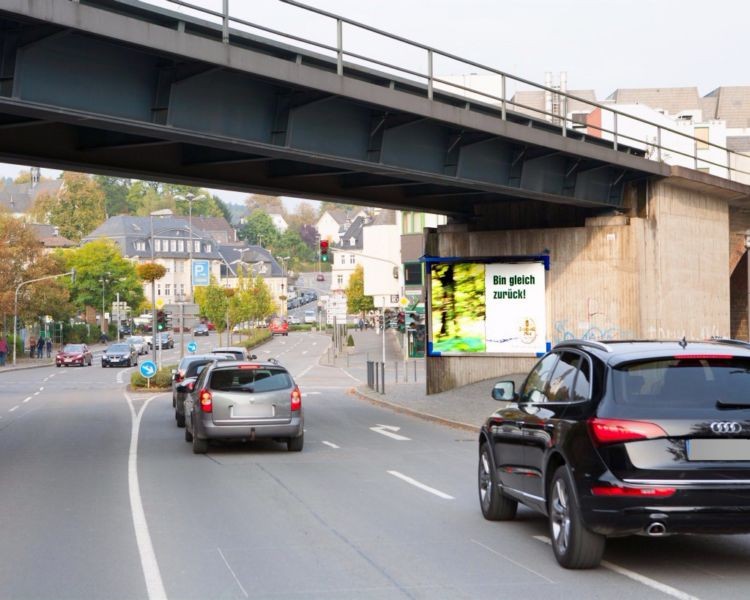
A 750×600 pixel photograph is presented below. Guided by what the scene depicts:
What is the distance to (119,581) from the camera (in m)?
8.49

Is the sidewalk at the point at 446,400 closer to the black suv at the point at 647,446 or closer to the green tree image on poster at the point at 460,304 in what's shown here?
the green tree image on poster at the point at 460,304

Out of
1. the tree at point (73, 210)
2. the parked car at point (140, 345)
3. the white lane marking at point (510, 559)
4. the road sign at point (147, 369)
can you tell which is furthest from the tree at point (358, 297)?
the white lane marking at point (510, 559)

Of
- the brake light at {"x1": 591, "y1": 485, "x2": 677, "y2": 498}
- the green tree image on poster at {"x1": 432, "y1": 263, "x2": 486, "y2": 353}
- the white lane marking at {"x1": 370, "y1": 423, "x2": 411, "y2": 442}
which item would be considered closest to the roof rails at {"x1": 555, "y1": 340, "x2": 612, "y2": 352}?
the brake light at {"x1": 591, "y1": 485, "x2": 677, "y2": 498}

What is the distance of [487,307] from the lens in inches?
1304

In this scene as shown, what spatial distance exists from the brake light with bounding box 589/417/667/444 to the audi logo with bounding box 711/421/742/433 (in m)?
0.34

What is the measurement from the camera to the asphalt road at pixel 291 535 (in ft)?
27.1

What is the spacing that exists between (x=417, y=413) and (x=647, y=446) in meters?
21.0

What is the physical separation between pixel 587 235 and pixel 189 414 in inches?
592

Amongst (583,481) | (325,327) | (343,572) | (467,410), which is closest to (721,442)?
(583,481)

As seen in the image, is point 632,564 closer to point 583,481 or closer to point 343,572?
point 583,481

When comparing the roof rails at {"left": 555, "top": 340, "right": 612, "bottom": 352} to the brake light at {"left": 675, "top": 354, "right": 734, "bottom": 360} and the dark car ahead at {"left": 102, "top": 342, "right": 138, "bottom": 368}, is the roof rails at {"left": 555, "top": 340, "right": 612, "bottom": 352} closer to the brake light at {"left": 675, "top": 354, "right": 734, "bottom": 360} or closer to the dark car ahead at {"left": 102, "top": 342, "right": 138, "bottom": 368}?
the brake light at {"left": 675, "top": 354, "right": 734, "bottom": 360}

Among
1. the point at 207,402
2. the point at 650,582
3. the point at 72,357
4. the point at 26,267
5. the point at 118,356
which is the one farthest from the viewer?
the point at 26,267

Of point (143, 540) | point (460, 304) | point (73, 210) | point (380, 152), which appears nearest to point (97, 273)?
point (73, 210)

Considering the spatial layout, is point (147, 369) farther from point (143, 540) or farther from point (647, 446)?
point (647, 446)
